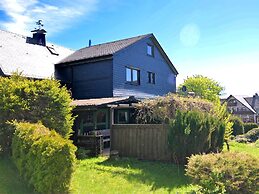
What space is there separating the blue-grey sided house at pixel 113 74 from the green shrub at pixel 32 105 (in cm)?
601

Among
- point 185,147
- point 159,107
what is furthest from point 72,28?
point 185,147

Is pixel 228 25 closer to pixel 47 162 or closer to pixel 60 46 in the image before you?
pixel 47 162

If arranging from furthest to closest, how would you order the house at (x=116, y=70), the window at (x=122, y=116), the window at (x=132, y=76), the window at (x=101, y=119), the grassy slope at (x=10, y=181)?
1. the window at (x=132, y=76)
2. the house at (x=116, y=70)
3. the window at (x=122, y=116)
4. the window at (x=101, y=119)
5. the grassy slope at (x=10, y=181)

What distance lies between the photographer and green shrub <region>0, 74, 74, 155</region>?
903cm

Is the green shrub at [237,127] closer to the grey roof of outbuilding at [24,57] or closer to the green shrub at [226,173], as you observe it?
the grey roof of outbuilding at [24,57]

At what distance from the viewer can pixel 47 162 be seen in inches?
239

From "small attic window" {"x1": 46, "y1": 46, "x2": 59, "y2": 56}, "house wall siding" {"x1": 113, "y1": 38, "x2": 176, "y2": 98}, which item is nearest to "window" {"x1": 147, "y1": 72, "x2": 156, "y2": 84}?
"house wall siding" {"x1": 113, "y1": 38, "x2": 176, "y2": 98}

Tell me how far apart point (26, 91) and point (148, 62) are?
15.5 metres

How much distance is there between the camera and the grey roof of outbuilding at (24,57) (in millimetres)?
18141

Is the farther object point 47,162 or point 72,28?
point 72,28

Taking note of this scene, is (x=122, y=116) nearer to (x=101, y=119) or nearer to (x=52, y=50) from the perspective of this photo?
(x=101, y=119)

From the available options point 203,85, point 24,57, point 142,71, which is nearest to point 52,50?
point 24,57

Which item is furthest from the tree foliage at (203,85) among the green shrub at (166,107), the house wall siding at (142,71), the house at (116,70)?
the green shrub at (166,107)

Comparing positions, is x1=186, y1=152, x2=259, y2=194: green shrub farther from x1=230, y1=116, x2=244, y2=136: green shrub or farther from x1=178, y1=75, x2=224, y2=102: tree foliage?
x1=178, y1=75, x2=224, y2=102: tree foliage
